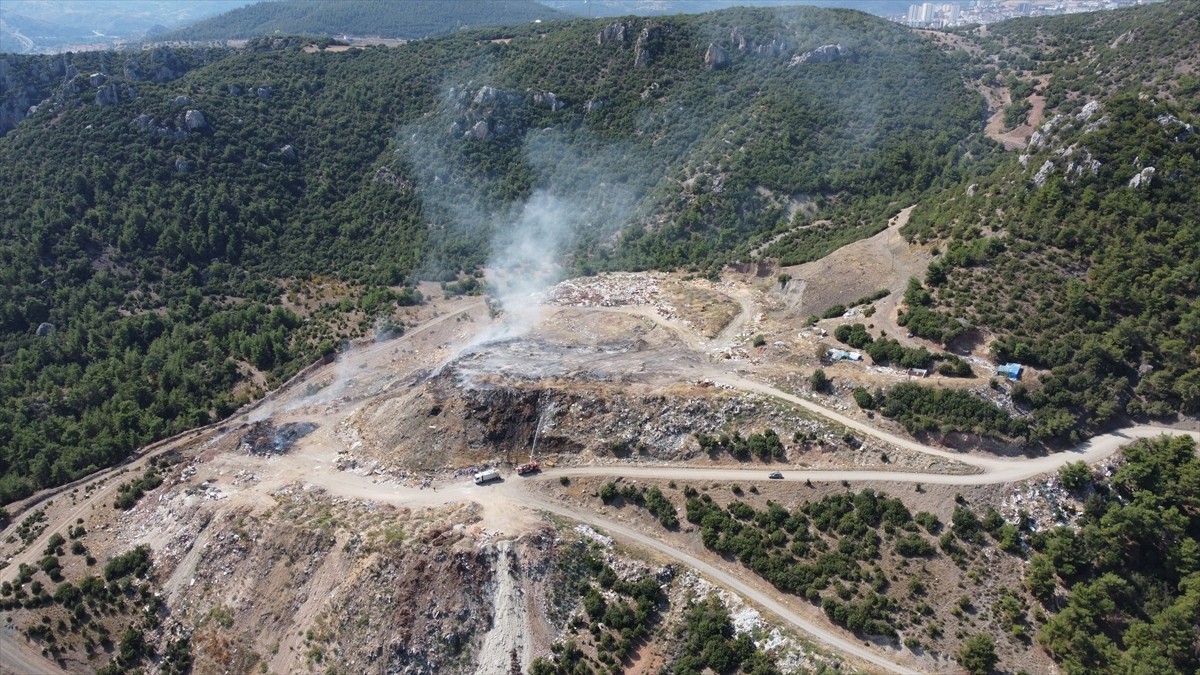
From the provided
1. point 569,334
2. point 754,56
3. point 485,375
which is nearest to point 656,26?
point 754,56

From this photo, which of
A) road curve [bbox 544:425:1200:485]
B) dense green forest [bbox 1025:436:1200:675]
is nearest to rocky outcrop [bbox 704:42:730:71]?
road curve [bbox 544:425:1200:485]

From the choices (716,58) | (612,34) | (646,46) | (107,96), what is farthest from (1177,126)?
(107,96)

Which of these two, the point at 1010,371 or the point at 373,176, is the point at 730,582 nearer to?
the point at 1010,371

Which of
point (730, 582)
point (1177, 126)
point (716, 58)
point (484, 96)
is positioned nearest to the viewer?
point (730, 582)

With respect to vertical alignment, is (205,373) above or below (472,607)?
above

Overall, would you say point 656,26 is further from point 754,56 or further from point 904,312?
point 904,312

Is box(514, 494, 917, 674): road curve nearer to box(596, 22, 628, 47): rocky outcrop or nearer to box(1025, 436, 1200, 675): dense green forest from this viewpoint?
box(1025, 436, 1200, 675): dense green forest
